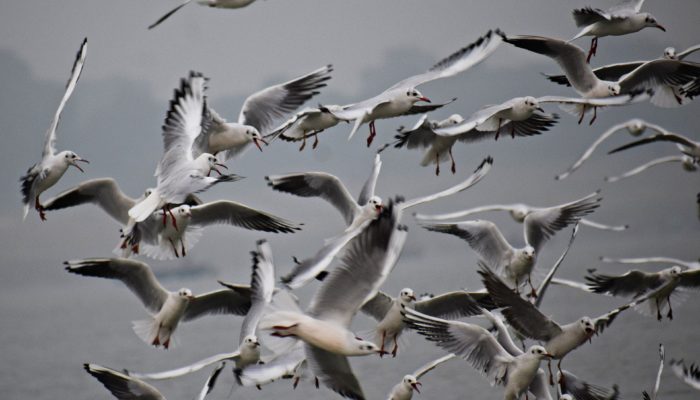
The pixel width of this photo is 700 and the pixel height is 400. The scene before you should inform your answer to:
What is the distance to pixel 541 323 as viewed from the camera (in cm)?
682

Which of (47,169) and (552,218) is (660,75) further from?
(47,169)

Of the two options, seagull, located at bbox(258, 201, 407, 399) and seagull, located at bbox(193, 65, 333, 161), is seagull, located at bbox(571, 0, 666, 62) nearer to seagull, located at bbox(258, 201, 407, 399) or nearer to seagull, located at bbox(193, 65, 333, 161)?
seagull, located at bbox(193, 65, 333, 161)

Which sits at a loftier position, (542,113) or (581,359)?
(542,113)

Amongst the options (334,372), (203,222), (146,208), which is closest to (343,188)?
(203,222)

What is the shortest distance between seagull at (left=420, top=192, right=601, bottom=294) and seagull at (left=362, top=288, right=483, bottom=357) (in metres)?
0.61

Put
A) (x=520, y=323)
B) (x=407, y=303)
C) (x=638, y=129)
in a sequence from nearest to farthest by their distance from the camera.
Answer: (x=520, y=323) → (x=407, y=303) → (x=638, y=129)

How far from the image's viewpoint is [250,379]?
5723 millimetres

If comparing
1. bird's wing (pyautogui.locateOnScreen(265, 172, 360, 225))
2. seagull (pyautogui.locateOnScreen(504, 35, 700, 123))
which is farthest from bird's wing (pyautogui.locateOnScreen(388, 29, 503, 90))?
bird's wing (pyautogui.locateOnScreen(265, 172, 360, 225))

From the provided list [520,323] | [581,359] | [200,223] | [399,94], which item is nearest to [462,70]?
[399,94]

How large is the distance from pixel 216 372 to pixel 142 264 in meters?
1.35

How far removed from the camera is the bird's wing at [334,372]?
548cm

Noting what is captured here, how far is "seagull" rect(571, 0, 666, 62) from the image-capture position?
755cm

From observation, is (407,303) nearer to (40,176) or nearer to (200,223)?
(200,223)

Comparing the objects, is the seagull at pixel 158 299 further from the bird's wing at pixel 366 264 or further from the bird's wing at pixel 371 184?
the bird's wing at pixel 366 264
